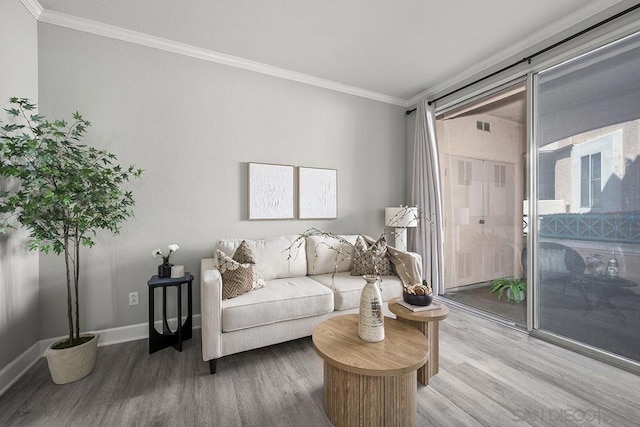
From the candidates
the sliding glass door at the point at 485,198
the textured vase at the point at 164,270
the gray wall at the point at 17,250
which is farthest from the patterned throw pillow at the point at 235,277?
the sliding glass door at the point at 485,198

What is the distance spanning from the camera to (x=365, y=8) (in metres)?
2.08

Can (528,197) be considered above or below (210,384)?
above

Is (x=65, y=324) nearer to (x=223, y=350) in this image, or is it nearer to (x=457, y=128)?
(x=223, y=350)

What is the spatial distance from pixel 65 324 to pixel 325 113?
3226 millimetres

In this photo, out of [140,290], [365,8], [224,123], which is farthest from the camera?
[224,123]

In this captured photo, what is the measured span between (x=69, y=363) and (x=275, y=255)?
63.2 inches

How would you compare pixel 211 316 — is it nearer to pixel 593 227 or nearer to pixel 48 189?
pixel 48 189

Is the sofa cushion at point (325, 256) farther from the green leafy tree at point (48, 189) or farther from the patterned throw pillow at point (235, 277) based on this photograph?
the green leafy tree at point (48, 189)

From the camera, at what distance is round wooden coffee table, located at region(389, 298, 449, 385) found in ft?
5.46

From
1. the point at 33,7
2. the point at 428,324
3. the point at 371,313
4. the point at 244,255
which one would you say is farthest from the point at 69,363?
the point at 33,7

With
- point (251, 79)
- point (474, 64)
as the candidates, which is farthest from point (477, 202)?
point (251, 79)

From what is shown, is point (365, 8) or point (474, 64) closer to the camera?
point (365, 8)

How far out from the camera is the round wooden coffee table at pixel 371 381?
48.6 inches

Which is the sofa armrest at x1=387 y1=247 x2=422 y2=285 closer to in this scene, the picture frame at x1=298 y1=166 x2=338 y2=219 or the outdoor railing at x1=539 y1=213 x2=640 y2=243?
the picture frame at x1=298 y1=166 x2=338 y2=219
